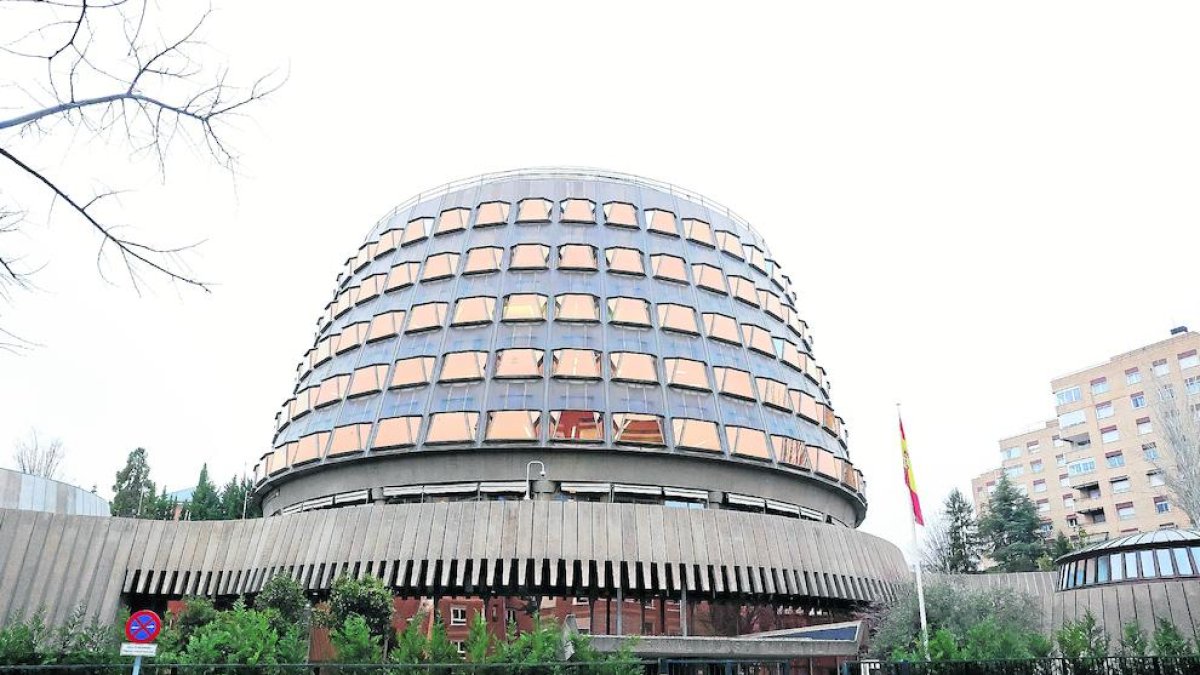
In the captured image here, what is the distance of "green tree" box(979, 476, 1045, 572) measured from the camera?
237 ft

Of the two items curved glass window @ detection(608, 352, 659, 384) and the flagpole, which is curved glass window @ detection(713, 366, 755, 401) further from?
the flagpole

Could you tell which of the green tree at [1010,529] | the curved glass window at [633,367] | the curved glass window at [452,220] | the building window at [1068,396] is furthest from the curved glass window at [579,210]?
the building window at [1068,396]

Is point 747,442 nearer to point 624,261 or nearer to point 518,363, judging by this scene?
point 518,363

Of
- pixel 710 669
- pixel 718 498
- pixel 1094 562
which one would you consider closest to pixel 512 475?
pixel 718 498

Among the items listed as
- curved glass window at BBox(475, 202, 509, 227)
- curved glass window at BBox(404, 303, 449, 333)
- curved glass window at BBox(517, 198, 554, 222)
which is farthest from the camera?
curved glass window at BBox(475, 202, 509, 227)

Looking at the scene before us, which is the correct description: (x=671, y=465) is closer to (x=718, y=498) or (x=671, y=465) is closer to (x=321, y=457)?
(x=718, y=498)

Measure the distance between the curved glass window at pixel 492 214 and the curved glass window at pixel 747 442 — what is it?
1772 cm

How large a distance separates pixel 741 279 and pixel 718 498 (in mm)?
14932

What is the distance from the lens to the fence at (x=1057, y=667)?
19.1m

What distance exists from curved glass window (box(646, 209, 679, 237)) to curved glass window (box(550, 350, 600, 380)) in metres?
11.0

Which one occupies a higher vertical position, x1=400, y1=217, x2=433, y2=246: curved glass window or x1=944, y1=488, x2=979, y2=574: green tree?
x1=400, y1=217, x2=433, y2=246: curved glass window

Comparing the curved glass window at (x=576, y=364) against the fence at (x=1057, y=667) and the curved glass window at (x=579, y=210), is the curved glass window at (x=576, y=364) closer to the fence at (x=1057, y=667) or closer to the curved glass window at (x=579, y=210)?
the curved glass window at (x=579, y=210)

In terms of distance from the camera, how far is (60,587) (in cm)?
3309

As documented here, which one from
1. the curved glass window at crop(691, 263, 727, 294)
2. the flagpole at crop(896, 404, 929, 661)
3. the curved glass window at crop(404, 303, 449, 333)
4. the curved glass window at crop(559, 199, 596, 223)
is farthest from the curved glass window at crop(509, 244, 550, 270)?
the flagpole at crop(896, 404, 929, 661)
